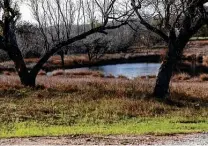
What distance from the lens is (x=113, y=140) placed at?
10477 millimetres

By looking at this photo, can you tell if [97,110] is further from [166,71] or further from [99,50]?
[99,50]

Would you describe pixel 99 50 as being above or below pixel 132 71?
above

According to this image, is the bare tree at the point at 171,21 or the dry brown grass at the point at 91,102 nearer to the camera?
the dry brown grass at the point at 91,102

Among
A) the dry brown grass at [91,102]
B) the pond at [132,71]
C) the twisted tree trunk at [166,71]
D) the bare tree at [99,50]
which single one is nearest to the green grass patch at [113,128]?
the dry brown grass at [91,102]

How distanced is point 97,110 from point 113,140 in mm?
6525

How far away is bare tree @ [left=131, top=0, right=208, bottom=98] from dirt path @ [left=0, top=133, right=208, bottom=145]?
29.9 feet

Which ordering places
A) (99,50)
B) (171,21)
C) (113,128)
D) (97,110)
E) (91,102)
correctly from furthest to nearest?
(99,50)
(171,21)
(91,102)
(97,110)
(113,128)

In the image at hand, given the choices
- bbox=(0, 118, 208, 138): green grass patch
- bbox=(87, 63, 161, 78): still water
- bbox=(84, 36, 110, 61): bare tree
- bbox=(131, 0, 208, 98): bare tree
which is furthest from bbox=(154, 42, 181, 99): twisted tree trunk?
bbox=(84, 36, 110, 61): bare tree

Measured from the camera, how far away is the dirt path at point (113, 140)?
10.1m

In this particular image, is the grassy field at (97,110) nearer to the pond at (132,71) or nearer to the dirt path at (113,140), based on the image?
the dirt path at (113,140)

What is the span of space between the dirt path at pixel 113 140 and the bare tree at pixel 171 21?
9.11 metres

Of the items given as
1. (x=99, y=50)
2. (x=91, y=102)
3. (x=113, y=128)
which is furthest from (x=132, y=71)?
(x=113, y=128)

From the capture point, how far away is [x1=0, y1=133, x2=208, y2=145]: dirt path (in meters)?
10.1

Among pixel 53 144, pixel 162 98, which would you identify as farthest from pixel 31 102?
pixel 53 144
